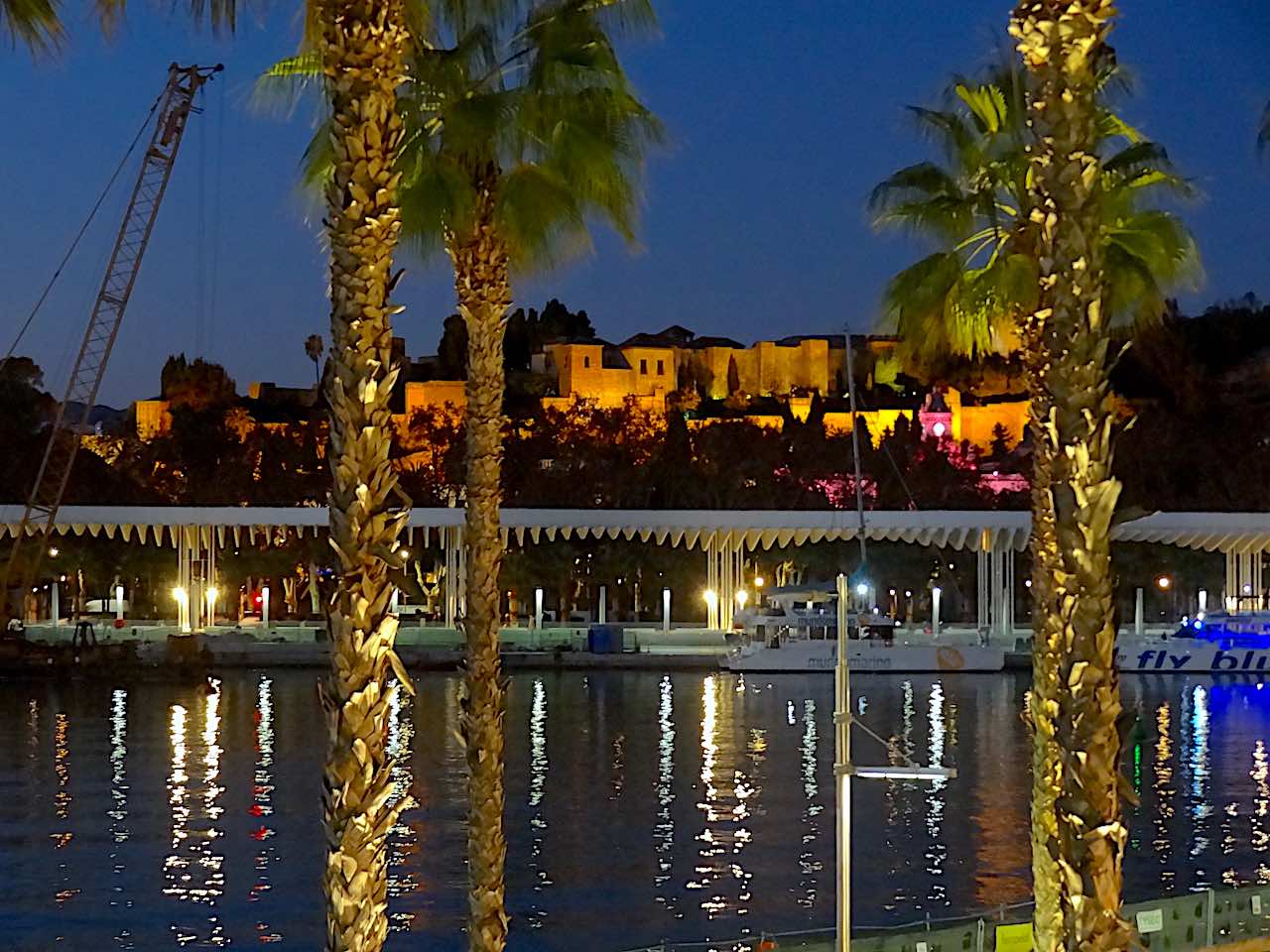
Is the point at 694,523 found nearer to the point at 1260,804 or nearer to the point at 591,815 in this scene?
the point at 1260,804

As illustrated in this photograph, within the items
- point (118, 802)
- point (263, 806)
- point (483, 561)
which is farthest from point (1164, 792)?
point (483, 561)

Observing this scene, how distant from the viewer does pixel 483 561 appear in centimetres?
1470

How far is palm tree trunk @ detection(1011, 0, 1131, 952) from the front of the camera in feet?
26.6

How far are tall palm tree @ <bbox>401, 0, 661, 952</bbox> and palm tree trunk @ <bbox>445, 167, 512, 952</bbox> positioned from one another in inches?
0.4

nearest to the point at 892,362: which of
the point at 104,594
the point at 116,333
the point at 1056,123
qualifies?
the point at 1056,123

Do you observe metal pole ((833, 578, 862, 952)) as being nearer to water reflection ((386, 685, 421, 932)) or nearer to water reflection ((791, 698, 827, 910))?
water reflection ((386, 685, 421, 932))

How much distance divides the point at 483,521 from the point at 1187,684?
49.9 meters

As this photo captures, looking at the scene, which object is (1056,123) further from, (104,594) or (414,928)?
(104,594)

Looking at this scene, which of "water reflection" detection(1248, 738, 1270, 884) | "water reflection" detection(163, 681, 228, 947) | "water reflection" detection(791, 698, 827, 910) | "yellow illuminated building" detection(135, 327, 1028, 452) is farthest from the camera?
"yellow illuminated building" detection(135, 327, 1028, 452)

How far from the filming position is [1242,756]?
41.9 m

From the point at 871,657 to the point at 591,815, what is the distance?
98.1ft

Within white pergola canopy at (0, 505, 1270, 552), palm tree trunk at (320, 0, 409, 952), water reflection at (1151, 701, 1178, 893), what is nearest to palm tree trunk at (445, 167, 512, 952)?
palm tree trunk at (320, 0, 409, 952)

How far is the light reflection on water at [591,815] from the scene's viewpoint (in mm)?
25297

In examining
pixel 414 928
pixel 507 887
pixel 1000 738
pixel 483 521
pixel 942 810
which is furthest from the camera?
pixel 1000 738
